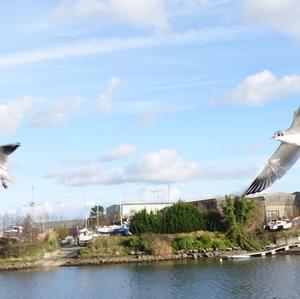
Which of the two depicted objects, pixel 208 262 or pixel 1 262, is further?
pixel 1 262

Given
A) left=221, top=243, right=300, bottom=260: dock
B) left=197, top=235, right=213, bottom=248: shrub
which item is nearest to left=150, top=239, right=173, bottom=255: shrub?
left=197, top=235, right=213, bottom=248: shrub

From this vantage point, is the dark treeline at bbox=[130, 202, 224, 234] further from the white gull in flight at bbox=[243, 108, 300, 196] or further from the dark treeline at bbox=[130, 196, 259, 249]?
the white gull in flight at bbox=[243, 108, 300, 196]

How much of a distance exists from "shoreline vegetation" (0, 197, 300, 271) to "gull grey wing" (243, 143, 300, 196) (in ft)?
129

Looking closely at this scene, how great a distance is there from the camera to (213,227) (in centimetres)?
5447

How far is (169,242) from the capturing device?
52.1 m

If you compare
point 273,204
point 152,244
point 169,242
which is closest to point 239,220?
point 169,242

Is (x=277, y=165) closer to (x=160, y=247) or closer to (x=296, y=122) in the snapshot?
(x=296, y=122)

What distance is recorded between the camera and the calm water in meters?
31.9

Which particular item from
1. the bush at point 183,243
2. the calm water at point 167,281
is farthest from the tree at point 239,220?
the calm water at point 167,281

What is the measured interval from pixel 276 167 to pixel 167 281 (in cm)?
2685

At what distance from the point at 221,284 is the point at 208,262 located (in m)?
12.5

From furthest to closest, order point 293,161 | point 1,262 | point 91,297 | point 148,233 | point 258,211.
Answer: point 258,211 → point 148,233 → point 1,262 → point 91,297 → point 293,161

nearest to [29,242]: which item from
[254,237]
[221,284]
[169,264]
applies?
[169,264]

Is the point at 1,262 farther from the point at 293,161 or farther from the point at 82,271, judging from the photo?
the point at 293,161
